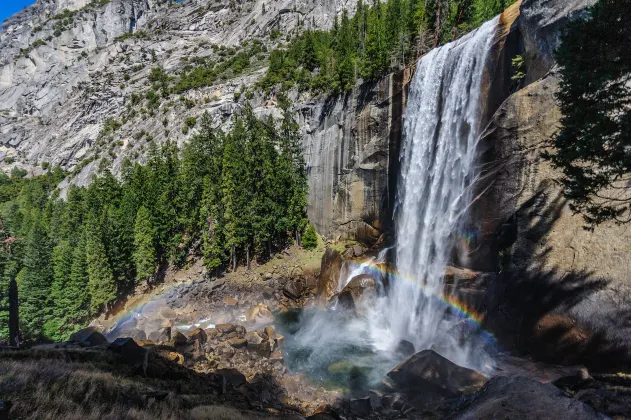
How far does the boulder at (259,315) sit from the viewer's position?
86.4 feet

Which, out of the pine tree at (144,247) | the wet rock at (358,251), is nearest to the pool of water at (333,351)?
the wet rock at (358,251)

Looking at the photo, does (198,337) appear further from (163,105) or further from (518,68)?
(163,105)

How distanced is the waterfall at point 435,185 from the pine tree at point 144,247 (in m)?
25.8

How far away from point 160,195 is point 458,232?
115ft

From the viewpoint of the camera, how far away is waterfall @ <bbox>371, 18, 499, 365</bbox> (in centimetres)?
2006

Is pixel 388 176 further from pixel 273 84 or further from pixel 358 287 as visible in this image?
pixel 273 84

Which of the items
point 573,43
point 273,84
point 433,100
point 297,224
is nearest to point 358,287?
point 297,224

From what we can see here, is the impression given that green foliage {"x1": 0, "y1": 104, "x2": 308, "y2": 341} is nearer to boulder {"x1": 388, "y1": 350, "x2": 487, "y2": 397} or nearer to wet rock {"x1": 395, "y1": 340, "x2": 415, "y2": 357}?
wet rock {"x1": 395, "y1": 340, "x2": 415, "y2": 357}

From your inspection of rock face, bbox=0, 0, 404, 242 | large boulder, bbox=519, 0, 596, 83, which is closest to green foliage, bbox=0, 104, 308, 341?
rock face, bbox=0, 0, 404, 242

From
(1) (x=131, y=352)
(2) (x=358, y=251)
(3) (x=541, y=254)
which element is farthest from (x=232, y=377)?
(2) (x=358, y=251)

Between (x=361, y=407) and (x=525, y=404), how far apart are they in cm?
893

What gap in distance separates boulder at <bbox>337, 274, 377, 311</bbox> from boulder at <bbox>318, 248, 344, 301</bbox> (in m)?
2.31

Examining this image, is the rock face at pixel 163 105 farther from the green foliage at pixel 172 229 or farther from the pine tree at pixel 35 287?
the pine tree at pixel 35 287

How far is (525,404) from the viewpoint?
7273 millimetres
